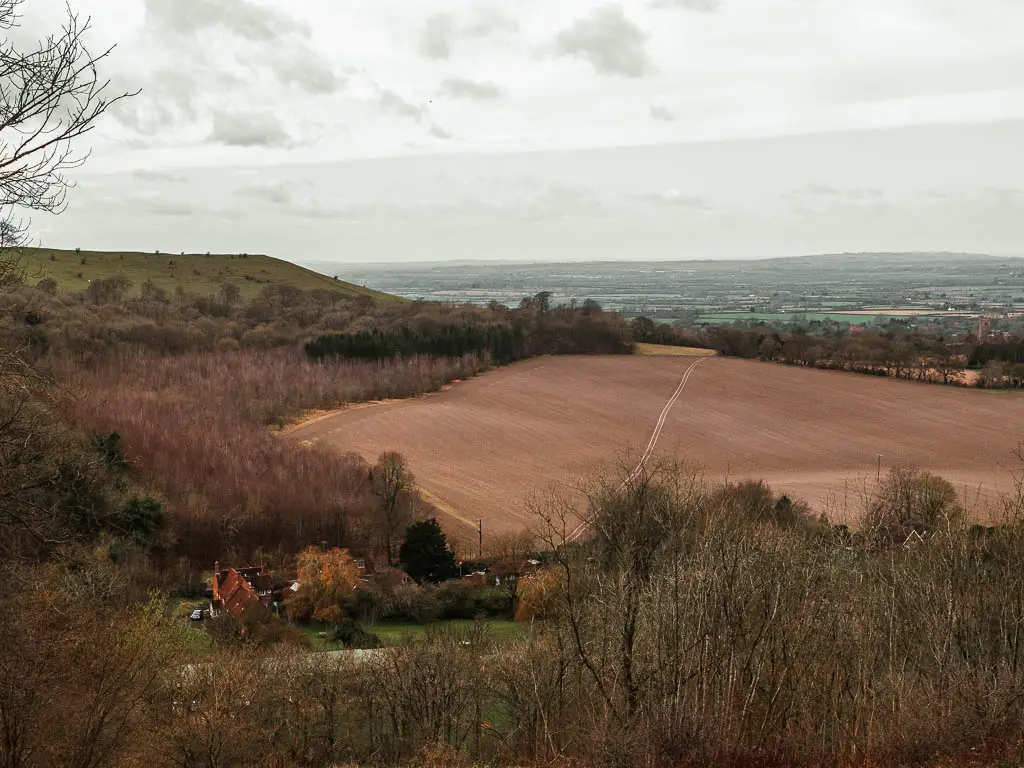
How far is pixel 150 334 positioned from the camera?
8544cm

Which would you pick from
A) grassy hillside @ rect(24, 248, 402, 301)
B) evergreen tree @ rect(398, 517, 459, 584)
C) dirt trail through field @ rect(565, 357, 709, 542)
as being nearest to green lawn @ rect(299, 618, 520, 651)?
evergreen tree @ rect(398, 517, 459, 584)

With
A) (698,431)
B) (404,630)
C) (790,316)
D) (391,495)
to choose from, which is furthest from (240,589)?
(790,316)

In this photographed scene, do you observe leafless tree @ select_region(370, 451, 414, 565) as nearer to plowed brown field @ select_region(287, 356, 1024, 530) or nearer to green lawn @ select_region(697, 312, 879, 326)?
plowed brown field @ select_region(287, 356, 1024, 530)

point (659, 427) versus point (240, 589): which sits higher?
point (659, 427)

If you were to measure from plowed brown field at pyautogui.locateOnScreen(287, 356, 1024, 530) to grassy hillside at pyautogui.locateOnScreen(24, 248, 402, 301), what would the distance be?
190 feet

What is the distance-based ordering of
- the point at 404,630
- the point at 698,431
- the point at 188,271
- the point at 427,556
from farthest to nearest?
the point at 188,271 < the point at 698,431 < the point at 427,556 < the point at 404,630

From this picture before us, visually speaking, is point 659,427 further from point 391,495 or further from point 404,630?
point 404,630

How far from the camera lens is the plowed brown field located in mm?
51781

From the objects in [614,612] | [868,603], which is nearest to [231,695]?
[614,612]

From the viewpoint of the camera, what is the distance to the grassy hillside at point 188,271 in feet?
374

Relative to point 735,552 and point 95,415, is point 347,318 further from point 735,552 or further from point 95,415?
point 735,552

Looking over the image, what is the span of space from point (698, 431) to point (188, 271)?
91.1 meters

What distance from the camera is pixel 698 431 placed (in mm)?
64312

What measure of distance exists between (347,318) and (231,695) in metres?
87.0
